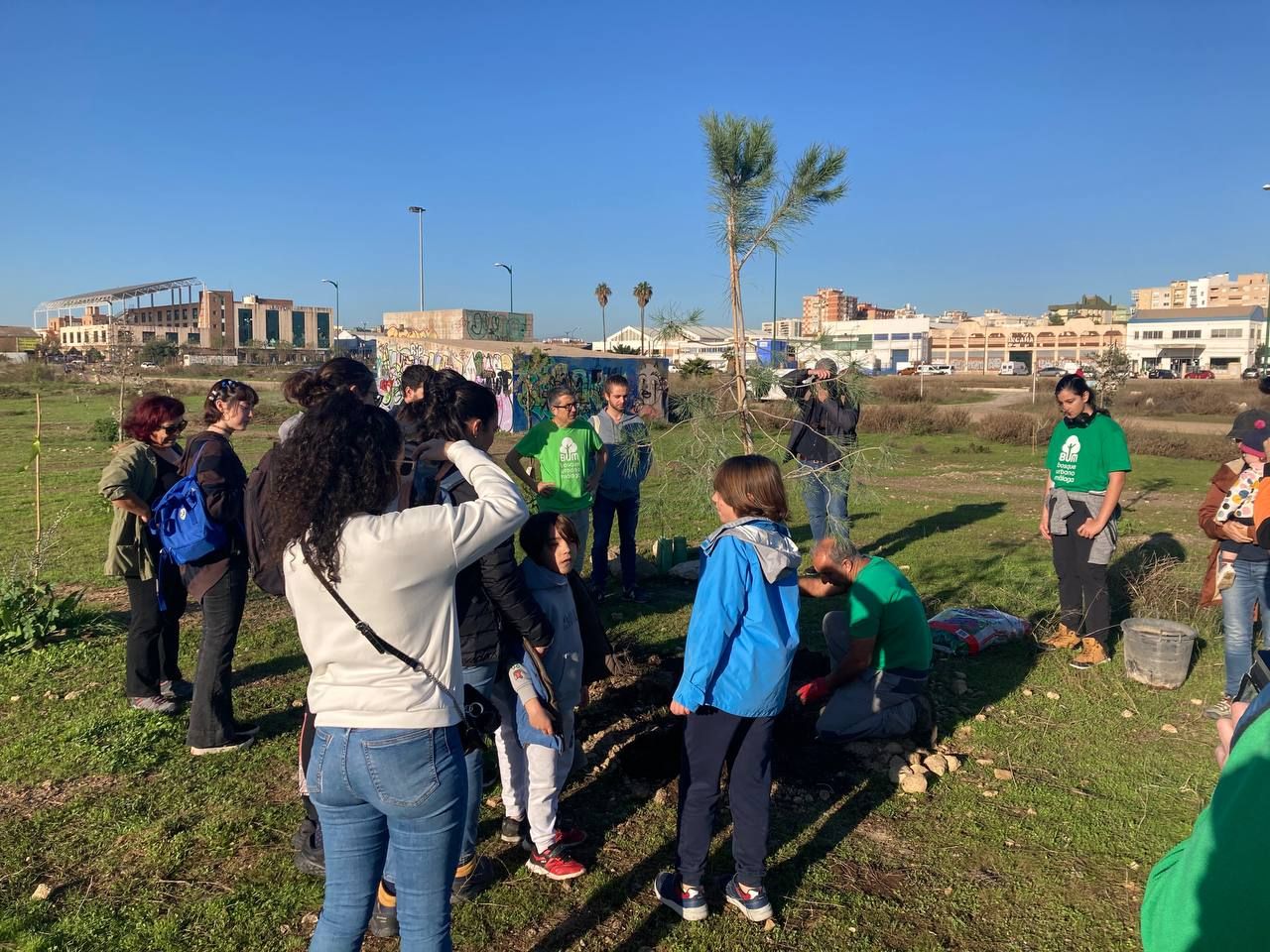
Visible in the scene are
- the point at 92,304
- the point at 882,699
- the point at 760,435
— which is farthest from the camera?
the point at 92,304

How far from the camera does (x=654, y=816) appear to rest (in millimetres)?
3664

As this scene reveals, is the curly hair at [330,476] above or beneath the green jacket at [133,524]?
above

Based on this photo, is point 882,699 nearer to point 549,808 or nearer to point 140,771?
point 549,808

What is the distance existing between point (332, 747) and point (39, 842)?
237 centimetres

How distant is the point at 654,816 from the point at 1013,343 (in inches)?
3723

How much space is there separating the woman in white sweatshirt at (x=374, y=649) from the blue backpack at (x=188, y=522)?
2044 millimetres

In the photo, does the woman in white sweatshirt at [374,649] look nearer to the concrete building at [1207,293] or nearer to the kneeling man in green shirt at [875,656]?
the kneeling man in green shirt at [875,656]

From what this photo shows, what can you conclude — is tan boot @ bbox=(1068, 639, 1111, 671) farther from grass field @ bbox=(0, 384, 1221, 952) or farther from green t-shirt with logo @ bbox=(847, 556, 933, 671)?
green t-shirt with logo @ bbox=(847, 556, 933, 671)

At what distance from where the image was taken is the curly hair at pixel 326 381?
11.5ft

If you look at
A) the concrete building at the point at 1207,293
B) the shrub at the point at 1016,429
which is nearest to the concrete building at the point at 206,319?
the shrub at the point at 1016,429

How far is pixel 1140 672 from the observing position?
5125 millimetres

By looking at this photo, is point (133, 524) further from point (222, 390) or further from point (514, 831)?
point (514, 831)

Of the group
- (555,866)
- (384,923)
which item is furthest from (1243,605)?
(384,923)

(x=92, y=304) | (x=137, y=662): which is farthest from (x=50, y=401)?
(x=92, y=304)
